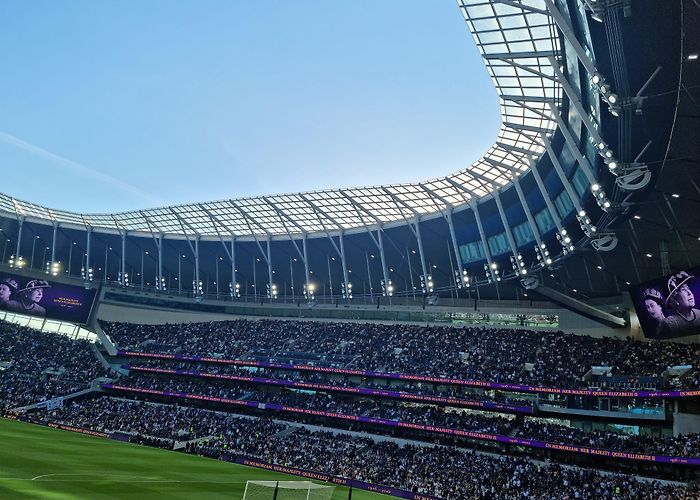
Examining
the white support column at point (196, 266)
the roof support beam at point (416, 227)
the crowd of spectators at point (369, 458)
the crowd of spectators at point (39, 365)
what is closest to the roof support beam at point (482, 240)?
the roof support beam at point (416, 227)

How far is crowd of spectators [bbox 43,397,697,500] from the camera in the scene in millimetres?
36312

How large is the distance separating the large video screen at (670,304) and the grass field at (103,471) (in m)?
21.5

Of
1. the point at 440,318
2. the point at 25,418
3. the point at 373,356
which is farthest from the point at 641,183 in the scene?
the point at 25,418

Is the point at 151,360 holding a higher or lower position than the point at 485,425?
higher

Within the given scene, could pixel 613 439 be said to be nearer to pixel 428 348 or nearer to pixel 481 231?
Result: pixel 481 231

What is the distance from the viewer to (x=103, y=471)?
32.8 metres

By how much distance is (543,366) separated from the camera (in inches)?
2021

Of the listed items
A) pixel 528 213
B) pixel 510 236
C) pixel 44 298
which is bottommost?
pixel 510 236

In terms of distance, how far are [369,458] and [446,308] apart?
27097 millimetres

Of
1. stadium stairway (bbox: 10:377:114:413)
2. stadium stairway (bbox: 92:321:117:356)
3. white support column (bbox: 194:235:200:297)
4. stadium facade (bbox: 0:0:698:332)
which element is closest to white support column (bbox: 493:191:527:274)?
stadium facade (bbox: 0:0:698:332)

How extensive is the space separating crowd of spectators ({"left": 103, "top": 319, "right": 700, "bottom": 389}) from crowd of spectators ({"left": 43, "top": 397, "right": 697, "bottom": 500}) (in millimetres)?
8400

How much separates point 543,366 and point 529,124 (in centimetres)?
2237

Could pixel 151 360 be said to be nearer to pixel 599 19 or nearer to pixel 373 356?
pixel 373 356

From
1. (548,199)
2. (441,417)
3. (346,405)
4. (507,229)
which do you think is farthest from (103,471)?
(507,229)
